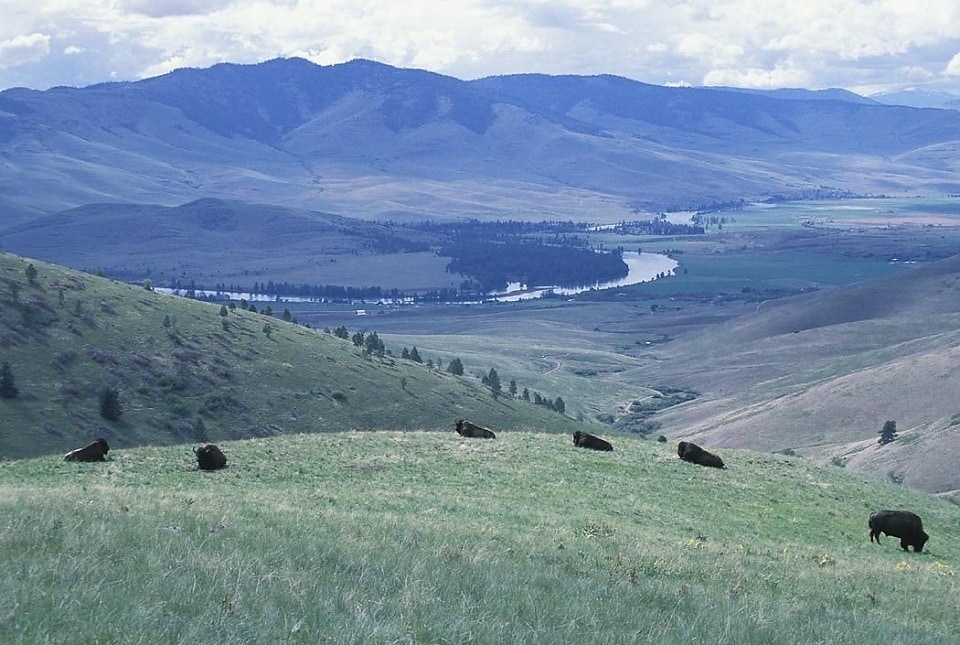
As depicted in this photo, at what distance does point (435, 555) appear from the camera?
47.7ft

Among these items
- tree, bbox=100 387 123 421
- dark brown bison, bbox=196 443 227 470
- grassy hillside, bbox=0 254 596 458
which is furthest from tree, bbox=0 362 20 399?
dark brown bison, bbox=196 443 227 470

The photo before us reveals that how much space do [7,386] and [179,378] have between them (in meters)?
13.2

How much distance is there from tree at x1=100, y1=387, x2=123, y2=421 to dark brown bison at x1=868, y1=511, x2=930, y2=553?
47522 millimetres

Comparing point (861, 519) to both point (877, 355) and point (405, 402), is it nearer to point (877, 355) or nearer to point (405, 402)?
point (405, 402)

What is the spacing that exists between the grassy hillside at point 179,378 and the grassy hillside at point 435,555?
34.2 meters

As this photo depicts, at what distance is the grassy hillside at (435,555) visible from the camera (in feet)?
34.1

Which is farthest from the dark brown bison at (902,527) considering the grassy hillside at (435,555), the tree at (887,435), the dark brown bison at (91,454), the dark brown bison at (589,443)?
the tree at (887,435)

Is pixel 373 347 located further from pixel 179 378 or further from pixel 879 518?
pixel 879 518

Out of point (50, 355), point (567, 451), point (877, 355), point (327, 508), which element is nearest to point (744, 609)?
point (327, 508)

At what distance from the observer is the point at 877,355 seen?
137375 mm

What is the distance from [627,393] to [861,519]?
391ft

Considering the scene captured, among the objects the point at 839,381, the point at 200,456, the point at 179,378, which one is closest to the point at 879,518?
the point at 200,456

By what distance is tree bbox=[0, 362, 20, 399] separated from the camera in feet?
193

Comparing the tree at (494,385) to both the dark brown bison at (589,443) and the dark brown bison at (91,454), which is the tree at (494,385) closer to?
the dark brown bison at (589,443)
